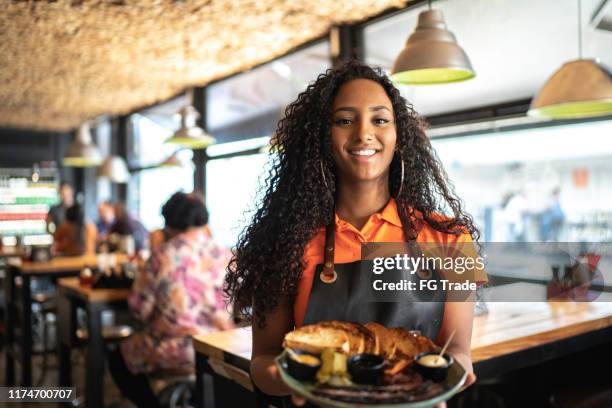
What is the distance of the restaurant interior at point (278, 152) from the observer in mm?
2087

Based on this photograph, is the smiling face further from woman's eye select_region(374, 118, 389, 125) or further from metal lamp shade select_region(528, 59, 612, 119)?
metal lamp shade select_region(528, 59, 612, 119)

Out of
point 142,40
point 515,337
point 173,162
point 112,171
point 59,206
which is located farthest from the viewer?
point 59,206

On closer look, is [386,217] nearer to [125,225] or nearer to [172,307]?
[172,307]

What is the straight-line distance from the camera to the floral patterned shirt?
269cm

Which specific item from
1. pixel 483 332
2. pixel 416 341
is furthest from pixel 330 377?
pixel 483 332

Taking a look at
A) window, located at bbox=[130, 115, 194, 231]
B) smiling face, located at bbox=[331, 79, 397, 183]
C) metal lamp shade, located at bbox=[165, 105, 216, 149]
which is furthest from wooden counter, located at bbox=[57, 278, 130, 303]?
window, located at bbox=[130, 115, 194, 231]

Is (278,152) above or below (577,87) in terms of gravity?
below

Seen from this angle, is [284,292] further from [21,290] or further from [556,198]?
[21,290]

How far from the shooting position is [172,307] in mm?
2689

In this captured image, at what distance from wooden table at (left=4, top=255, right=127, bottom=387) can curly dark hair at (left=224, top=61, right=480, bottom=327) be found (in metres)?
3.10

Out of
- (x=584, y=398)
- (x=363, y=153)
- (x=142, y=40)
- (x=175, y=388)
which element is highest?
(x=142, y=40)

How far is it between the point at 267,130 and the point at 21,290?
2621mm

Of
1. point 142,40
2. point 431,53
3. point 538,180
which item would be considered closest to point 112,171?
point 142,40

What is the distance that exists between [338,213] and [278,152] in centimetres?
26
